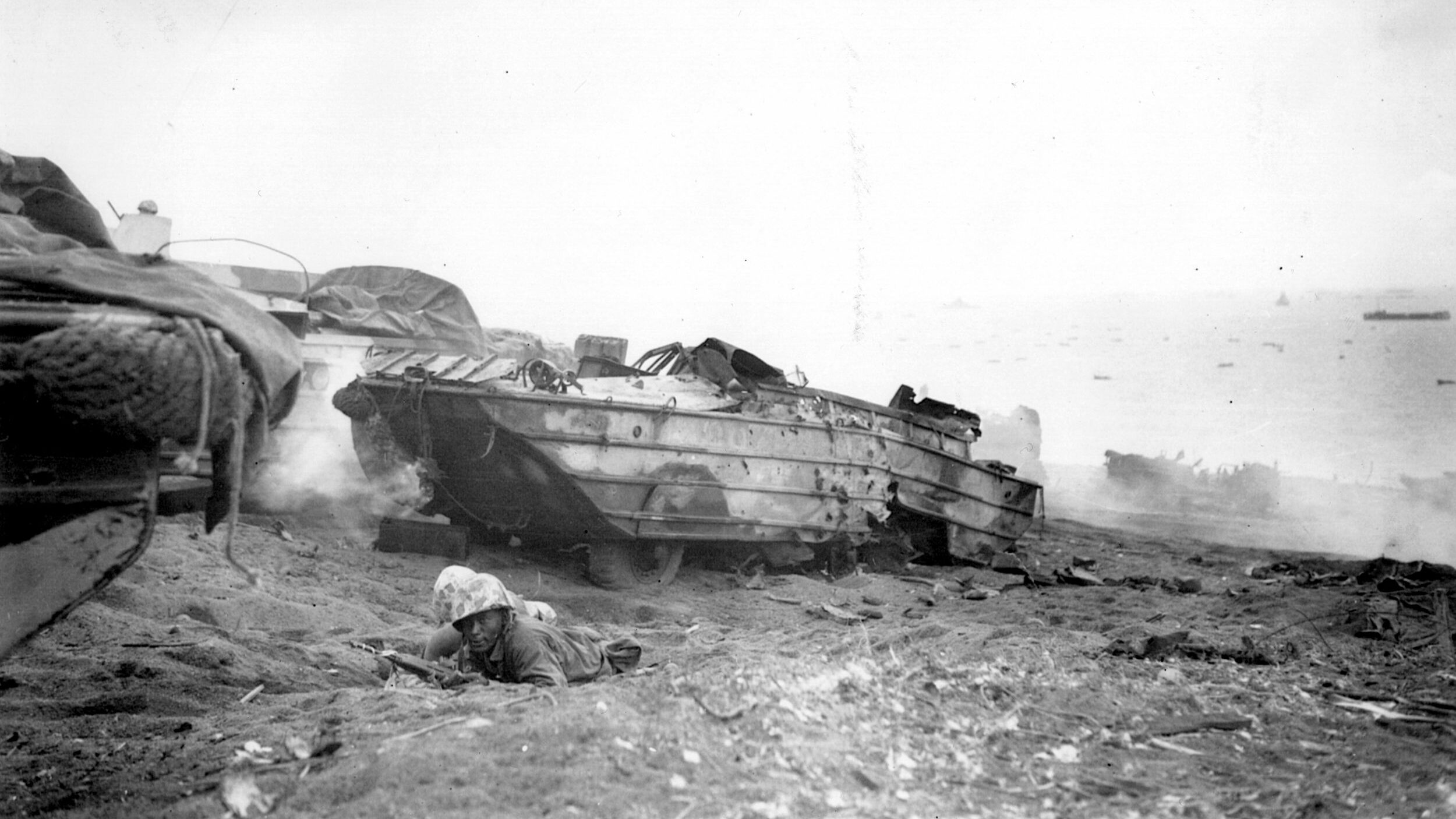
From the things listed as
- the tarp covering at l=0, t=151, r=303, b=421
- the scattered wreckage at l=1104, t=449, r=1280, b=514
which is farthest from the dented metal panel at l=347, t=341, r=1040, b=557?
the scattered wreckage at l=1104, t=449, r=1280, b=514

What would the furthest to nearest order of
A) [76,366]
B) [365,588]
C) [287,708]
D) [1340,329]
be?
[1340,329]
[365,588]
[287,708]
[76,366]

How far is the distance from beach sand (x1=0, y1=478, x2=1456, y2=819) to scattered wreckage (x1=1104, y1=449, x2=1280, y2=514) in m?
13.0

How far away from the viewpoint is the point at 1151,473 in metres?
23.0

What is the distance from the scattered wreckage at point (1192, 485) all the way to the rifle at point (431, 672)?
1879 centimetres

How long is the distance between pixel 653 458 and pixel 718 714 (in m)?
5.19

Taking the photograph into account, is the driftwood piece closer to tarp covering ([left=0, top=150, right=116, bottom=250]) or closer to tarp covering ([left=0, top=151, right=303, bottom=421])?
tarp covering ([left=0, top=151, right=303, bottom=421])

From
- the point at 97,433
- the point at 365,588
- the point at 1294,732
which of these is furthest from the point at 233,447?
the point at 365,588

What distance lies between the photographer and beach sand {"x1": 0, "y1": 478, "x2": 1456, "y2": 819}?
378 cm

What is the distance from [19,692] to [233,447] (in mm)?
2888

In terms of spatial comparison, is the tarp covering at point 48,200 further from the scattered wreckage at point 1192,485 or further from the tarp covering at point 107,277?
the scattered wreckage at point 1192,485

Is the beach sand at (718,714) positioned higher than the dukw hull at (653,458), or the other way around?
the dukw hull at (653,458)

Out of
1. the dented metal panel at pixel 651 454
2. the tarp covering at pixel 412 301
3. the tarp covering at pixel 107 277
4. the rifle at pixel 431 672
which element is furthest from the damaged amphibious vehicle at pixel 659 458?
the tarp covering at pixel 107 277

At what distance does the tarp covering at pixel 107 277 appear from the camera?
3.06m

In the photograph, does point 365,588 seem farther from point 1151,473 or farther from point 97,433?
point 1151,473
